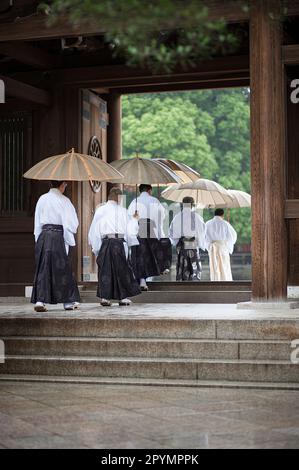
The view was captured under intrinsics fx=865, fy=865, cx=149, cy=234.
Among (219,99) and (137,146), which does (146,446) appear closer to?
(137,146)

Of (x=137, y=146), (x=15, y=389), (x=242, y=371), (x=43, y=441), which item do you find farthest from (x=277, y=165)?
(x=137, y=146)

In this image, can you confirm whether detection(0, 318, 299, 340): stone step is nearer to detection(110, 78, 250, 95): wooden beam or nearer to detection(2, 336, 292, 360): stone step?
detection(2, 336, 292, 360): stone step

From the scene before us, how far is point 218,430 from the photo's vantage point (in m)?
5.73

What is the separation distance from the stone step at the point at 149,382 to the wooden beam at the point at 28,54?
4964mm

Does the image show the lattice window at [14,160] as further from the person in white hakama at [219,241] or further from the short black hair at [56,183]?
the person in white hakama at [219,241]

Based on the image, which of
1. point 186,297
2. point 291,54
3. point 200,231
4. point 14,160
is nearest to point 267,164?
point 291,54

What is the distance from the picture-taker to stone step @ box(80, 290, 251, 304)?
12.2m

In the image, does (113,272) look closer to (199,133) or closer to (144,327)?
(144,327)

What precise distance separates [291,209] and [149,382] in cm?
306

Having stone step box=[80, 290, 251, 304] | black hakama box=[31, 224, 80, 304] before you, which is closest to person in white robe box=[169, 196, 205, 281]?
stone step box=[80, 290, 251, 304]

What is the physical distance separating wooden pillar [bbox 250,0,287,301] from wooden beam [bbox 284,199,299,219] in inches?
2.9

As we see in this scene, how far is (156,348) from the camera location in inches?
332

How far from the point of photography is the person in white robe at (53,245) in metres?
10.2

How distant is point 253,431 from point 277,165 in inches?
188
